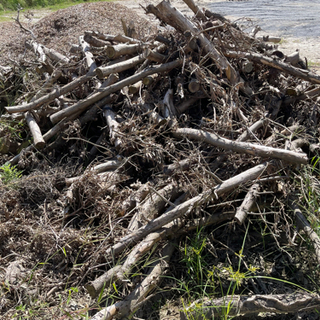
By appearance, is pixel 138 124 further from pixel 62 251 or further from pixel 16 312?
pixel 16 312

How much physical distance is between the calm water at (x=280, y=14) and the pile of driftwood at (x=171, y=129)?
5.58 meters

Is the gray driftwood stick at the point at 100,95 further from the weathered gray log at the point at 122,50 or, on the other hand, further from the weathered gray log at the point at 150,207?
the weathered gray log at the point at 150,207

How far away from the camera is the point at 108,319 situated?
2494mm

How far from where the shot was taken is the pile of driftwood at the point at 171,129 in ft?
9.68

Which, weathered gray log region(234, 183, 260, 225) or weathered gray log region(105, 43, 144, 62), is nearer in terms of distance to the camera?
weathered gray log region(234, 183, 260, 225)

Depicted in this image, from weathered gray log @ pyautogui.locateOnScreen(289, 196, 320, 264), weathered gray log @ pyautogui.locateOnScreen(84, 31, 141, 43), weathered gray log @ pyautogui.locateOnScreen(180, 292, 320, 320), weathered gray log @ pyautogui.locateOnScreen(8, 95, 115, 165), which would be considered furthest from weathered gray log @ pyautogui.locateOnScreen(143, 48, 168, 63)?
weathered gray log @ pyautogui.locateOnScreen(180, 292, 320, 320)

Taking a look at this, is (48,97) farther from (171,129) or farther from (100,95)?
(171,129)

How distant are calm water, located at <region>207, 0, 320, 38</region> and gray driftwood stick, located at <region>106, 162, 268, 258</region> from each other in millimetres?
7045

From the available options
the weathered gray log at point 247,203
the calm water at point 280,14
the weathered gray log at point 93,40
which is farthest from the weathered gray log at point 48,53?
the calm water at point 280,14

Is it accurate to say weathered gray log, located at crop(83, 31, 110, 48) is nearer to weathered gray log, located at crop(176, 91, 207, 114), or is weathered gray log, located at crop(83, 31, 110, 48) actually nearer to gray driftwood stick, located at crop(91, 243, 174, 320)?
weathered gray log, located at crop(176, 91, 207, 114)

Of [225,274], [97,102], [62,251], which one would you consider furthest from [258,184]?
[97,102]

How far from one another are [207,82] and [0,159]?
8.31 ft

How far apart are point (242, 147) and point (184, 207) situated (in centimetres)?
77

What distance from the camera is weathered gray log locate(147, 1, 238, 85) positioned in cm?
403
